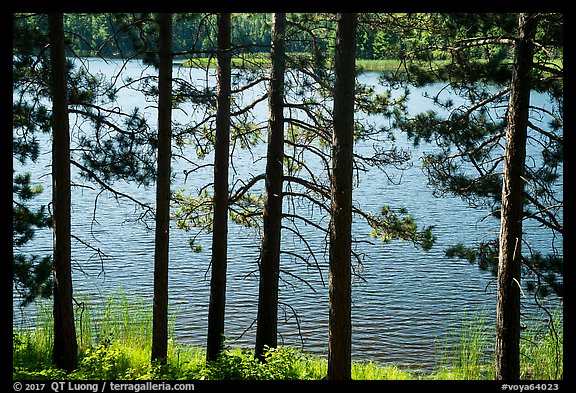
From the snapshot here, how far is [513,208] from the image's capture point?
734cm

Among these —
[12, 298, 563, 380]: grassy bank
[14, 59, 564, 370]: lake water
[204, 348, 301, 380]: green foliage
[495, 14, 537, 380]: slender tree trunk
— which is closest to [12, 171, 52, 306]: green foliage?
[12, 298, 563, 380]: grassy bank

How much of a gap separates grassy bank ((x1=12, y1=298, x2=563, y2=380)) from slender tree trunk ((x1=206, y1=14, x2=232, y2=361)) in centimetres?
49

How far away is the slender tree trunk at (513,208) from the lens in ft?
23.5

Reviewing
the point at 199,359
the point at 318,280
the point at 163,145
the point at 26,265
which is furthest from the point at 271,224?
the point at 318,280

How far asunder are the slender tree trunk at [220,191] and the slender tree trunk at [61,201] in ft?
6.12

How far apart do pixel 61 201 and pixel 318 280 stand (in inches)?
322

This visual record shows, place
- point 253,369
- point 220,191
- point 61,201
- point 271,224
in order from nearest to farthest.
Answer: point 61,201
point 253,369
point 220,191
point 271,224

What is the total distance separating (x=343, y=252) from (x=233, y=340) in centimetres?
525

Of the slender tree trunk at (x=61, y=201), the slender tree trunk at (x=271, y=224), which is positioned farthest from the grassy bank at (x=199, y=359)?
the slender tree trunk at (x=271, y=224)

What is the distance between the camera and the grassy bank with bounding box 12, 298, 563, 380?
8.56 m

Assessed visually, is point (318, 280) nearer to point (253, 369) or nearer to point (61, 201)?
point (253, 369)

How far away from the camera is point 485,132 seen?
857cm
